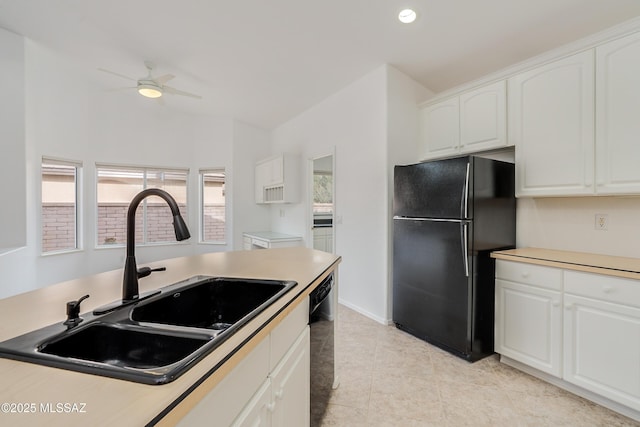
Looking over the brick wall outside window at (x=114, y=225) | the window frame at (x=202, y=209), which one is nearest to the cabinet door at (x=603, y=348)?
the window frame at (x=202, y=209)

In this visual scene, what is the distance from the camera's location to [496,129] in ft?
8.57

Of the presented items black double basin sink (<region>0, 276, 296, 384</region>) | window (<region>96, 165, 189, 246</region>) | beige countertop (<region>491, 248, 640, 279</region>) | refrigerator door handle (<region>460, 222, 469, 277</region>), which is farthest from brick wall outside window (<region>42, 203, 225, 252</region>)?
beige countertop (<region>491, 248, 640, 279</region>)

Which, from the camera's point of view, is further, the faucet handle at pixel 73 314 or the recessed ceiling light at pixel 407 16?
the recessed ceiling light at pixel 407 16

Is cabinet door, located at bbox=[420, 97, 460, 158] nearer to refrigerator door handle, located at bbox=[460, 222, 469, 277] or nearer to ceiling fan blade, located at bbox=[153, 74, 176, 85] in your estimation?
refrigerator door handle, located at bbox=[460, 222, 469, 277]

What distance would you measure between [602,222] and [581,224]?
0.12 meters

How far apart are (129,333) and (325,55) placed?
2976 millimetres

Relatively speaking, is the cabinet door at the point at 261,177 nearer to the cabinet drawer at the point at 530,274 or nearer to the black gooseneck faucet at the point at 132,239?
the cabinet drawer at the point at 530,274

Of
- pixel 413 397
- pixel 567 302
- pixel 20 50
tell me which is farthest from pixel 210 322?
pixel 20 50

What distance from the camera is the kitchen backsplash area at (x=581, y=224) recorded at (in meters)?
2.10

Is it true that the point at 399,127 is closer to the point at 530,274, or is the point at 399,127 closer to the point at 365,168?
the point at 365,168

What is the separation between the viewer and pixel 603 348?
1782 millimetres

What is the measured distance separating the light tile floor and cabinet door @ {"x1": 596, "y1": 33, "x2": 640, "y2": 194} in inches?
57.0

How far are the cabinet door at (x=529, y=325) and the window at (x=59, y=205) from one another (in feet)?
18.2

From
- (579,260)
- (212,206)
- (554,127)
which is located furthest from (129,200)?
(579,260)
